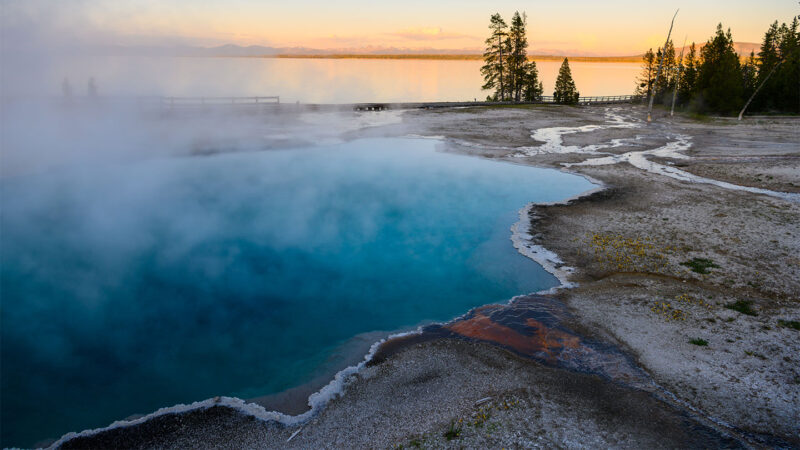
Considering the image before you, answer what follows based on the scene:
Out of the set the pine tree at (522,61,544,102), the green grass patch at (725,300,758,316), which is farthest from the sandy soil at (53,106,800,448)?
the pine tree at (522,61,544,102)

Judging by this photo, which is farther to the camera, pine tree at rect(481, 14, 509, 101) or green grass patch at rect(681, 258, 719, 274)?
pine tree at rect(481, 14, 509, 101)

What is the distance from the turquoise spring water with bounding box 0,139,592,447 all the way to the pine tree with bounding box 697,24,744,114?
36.5m

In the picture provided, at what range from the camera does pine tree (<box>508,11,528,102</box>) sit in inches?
2425

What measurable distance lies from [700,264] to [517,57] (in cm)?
5587

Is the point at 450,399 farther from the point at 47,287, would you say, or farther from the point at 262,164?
the point at 262,164

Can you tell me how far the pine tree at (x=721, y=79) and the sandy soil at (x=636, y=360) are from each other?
3675 cm

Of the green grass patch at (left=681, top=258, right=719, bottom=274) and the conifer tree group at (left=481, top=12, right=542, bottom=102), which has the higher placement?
the conifer tree group at (left=481, top=12, right=542, bottom=102)

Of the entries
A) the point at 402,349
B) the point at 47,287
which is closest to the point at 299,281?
the point at 402,349

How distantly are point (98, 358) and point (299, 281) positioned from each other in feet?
15.4

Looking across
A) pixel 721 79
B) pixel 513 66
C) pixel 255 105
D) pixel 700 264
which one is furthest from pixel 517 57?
pixel 700 264

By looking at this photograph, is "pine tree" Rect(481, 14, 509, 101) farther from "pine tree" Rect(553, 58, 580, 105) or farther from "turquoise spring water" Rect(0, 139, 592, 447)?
"turquoise spring water" Rect(0, 139, 592, 447)

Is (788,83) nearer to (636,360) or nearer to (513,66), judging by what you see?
(513,66)

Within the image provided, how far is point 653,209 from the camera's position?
17.3 m

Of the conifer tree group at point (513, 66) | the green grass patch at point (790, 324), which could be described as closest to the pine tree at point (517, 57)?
the conifer tree group at point (513, 66)
